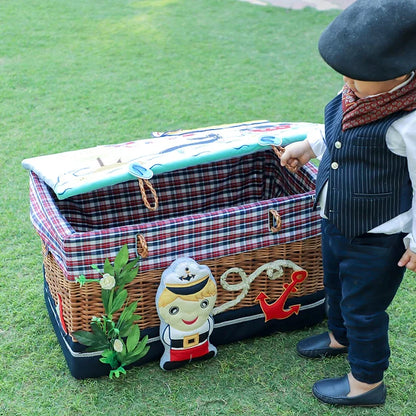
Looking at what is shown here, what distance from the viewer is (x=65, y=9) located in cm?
506

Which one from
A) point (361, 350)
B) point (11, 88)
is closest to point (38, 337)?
point (361, 350)

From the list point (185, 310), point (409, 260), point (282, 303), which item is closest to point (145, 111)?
point (282, 303)

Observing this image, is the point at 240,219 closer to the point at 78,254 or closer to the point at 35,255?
the point at 78,254

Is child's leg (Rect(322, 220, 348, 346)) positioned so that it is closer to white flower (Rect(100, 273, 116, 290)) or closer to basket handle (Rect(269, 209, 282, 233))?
basket handle (Rect(269, 209, 282, 233))

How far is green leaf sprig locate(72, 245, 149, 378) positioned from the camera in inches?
62.3

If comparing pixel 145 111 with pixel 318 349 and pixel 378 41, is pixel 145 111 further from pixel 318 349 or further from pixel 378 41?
pixel 378 41

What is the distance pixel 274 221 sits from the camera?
1721 millimetres

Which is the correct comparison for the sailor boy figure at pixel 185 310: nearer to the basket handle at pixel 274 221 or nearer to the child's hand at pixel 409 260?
the basket handle at pixel 274 221

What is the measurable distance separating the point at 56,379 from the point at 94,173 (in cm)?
57

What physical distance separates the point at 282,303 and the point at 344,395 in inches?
12.4

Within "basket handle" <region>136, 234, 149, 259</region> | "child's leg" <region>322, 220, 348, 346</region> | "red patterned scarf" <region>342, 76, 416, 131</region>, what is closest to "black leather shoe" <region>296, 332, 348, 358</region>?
"child's leg" <region>322, 220, 348, 346</region>

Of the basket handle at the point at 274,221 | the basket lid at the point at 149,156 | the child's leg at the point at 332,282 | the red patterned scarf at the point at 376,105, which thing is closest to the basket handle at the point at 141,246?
the basket lid at the point at 149,156

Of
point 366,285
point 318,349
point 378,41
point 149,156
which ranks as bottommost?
point 318,349

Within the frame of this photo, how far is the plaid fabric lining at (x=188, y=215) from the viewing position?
159cm
